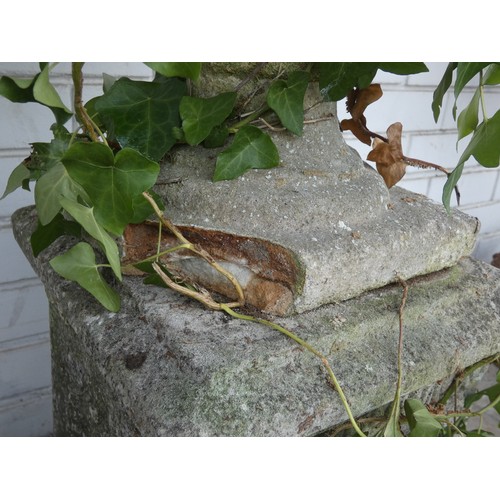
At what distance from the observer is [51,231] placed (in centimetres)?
76

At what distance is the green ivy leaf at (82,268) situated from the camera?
24.5 inches

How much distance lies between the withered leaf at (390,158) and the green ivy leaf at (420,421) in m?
Result: 0.32

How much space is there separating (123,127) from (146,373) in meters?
0.28

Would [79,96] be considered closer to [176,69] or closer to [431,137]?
[176,69]

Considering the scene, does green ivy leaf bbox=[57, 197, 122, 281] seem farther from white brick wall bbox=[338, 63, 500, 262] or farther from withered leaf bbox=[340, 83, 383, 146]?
white brick wall bbox=[338, 63, 500, 262]

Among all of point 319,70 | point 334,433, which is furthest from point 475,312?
point 319,70

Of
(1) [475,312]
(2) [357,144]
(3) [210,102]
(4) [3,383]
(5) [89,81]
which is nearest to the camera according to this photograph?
(3) [210,102]

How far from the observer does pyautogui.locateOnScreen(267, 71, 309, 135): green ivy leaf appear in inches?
25.8

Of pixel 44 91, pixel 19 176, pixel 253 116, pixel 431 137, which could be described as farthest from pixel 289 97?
pixel 431 137

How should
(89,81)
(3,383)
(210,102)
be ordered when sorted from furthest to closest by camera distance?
(3,383), (89,81), (210,102)

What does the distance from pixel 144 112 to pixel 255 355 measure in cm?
31

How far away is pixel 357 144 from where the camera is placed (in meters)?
1.84

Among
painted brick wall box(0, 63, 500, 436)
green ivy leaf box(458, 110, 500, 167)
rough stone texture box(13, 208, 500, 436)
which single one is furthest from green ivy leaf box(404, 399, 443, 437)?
painted brick wall box(0, 63, 500, 436)

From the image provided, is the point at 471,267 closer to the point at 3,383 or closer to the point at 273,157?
the point at 273,157
